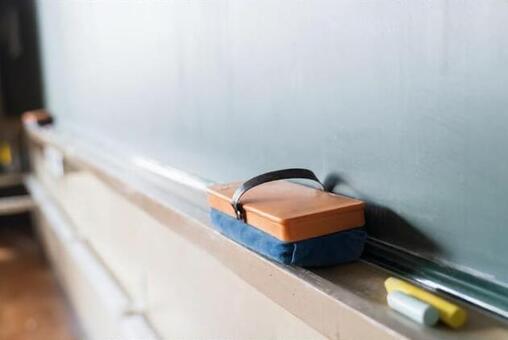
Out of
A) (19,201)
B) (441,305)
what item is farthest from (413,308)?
(19,201)

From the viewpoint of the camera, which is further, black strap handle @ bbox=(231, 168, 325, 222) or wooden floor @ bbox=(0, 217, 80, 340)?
wooden floor @ bbox=(0, 217, 80, 340)

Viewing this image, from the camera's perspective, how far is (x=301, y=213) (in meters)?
0.75

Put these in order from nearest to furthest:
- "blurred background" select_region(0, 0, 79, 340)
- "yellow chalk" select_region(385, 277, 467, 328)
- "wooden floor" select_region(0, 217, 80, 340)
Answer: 1. "yellow chalk" select_region(385, 277, 467, 328)
2. "wooden floor" select_region(0, 217, 80, 340)
3. "blurred background" select_region(0, 0, 79, 340)

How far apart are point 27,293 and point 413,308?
3121mm

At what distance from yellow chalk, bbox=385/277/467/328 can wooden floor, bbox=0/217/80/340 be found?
7.89 feet

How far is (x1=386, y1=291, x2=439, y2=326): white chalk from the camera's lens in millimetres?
575

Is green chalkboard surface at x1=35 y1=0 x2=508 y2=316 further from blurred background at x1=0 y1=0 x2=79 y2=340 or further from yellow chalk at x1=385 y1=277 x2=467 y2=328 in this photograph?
blurred background at x1=0 y1=0 x2=79 y2=340

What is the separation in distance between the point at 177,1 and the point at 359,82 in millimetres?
637

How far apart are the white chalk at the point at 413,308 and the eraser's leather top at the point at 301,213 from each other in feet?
0.45

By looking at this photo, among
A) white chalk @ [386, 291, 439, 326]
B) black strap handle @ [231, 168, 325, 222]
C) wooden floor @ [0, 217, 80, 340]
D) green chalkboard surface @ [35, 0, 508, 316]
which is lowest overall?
wooden floor @ [0, 217, 80, 340]

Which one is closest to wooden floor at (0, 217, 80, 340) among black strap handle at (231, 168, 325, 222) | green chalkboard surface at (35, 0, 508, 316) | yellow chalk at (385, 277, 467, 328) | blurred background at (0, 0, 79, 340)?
blurred background at (0, 0, 79, 340)

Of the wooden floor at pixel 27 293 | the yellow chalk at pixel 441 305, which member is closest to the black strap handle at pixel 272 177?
the yellow chalk at pixel 441 305

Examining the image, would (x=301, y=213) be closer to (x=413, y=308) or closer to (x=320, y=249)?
(x=320, y=249)

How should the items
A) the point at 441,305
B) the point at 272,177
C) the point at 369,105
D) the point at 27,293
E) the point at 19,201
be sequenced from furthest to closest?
the point at 19,201 → the point at 27,293 → the point at 272,177 → the point at 369,105 → the point at 441,305
